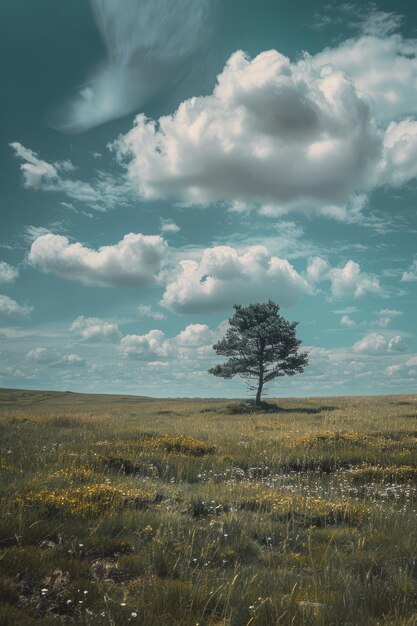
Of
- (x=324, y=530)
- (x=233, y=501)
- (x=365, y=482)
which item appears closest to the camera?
(x=324, y=530)

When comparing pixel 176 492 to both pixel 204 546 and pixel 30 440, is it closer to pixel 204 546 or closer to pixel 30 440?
pixel 204 546

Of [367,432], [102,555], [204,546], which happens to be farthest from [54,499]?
[367,432]

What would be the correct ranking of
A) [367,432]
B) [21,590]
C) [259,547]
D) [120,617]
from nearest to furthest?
[120,617] < [21,590] < [259,547] < [367,432]

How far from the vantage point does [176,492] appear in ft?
34.8

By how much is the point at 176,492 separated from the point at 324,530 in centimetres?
347

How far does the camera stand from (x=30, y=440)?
19.3m

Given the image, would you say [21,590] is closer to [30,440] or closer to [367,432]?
[30,440]

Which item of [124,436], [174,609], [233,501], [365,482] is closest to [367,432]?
[365,482]

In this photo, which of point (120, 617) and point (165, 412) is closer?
point (120, 617)

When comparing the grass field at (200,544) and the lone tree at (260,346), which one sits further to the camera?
the lone tree at (260,346)

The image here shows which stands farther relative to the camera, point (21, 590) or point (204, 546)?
point (204, 546)

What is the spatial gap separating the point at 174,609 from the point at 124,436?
17057mm

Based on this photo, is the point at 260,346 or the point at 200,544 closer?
the point at 200,544

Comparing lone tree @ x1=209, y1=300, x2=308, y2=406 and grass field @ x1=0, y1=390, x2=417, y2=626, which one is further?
lone tree @ x1=209, y1=300, x2=308, y2=406
